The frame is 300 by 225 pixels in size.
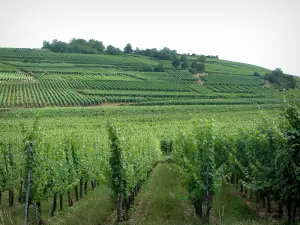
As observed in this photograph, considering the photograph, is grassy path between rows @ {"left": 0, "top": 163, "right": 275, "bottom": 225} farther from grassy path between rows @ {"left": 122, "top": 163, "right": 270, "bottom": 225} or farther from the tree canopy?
the tree canopy

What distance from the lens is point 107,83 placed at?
95688mm

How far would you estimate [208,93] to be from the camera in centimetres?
9631

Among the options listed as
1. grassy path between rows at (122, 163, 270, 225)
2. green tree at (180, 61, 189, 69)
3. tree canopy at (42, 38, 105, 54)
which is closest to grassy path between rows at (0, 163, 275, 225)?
grassy path between rows at (122, 163, 270, 225)

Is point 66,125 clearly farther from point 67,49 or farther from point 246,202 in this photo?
point 67,49

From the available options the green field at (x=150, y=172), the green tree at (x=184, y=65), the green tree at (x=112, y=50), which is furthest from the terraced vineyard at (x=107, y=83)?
the green field at (x=150, y=172)

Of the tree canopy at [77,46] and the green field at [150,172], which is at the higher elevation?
the tree canopy at [77,46]

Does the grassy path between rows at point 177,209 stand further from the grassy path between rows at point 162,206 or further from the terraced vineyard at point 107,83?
the terraced vineyard at point 107,83

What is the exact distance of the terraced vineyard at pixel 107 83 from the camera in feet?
268

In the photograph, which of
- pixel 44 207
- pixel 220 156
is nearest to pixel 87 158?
pixel 44 207

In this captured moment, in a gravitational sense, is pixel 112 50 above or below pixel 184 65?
above

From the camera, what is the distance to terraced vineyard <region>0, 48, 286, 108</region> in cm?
8156

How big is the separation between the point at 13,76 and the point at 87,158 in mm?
82900

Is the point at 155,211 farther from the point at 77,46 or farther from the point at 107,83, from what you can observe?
the point at 77,46

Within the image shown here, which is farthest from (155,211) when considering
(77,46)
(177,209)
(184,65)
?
(77,46)
